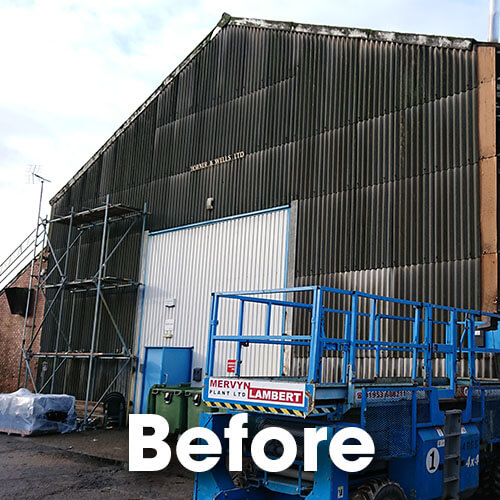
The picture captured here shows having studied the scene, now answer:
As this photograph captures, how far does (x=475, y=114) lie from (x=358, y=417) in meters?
8.12

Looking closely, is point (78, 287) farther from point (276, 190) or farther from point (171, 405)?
point (276, 190)

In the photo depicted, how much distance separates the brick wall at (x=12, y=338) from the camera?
23.2 m

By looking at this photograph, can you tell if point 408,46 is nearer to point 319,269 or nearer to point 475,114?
point 475,114

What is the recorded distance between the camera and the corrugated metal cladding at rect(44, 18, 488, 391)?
12789 mm

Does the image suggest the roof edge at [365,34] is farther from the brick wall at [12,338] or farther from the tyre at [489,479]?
the brick wall at [12,338]

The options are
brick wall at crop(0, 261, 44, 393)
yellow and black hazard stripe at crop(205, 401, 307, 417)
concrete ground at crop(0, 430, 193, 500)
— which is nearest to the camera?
yellow and black hazard stripe at crop(205, 401, 307, 417)

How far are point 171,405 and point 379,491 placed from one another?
8.77m

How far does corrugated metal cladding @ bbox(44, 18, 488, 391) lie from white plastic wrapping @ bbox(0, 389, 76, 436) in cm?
340

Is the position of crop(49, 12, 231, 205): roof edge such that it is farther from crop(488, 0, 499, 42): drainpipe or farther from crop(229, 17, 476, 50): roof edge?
crop(488, 0, 499, 42): drainpipe

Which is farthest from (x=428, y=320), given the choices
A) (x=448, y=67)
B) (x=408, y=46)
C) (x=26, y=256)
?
(x=26, y=256)

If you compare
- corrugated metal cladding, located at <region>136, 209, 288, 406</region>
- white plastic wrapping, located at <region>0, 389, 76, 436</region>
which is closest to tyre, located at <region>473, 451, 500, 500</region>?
corrugated metal cladding, located at <region>136, 209, 288, 406</region>

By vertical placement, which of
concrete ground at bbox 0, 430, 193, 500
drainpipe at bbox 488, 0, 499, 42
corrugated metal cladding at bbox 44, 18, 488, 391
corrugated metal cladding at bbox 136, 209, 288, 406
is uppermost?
drainpipe at bbox 488, 0, 499, 42

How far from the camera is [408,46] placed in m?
14.2

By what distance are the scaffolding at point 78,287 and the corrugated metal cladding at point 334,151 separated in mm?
646
